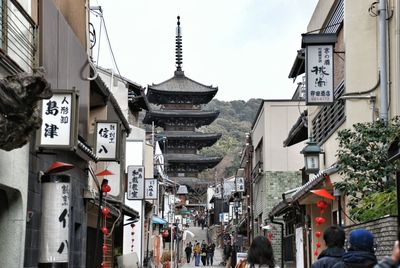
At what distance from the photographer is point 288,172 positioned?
39.1 meters

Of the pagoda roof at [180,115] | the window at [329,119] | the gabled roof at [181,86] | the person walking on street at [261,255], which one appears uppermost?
the gabled roof at [181,86]

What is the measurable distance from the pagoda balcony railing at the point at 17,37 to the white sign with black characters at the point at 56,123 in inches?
29.4

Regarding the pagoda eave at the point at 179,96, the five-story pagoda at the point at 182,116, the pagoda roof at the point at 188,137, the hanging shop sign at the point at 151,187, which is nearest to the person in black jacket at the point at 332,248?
the hanging shop sign at the point at 151,187

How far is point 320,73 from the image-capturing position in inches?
660

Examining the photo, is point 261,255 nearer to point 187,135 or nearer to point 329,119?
point 329,119

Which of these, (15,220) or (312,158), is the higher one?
(312,158)

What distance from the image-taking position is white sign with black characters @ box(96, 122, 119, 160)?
17.8 m

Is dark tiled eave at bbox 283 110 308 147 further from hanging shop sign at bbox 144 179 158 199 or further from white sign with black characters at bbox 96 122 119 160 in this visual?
white sign with black characters at bbox 96 122 119 160

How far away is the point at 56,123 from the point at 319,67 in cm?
707

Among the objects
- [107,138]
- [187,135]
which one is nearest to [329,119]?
[107,138]

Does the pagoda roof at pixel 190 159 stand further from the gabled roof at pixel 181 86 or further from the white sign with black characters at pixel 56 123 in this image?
the white sign with black characters at pixel 56 123

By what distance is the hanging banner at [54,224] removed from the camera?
1163cm

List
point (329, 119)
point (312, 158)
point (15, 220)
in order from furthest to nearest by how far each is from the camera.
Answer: point (329, 119), point (312, 158), point (15, 220)

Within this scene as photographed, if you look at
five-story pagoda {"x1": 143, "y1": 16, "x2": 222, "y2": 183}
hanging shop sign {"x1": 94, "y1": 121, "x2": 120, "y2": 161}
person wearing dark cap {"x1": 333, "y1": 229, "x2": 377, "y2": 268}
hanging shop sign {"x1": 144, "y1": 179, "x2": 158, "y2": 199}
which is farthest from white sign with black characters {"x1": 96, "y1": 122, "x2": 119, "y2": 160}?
five-story pagoda {"x1": 143, "y1": 16, "x2": 222, "y2": 183}
